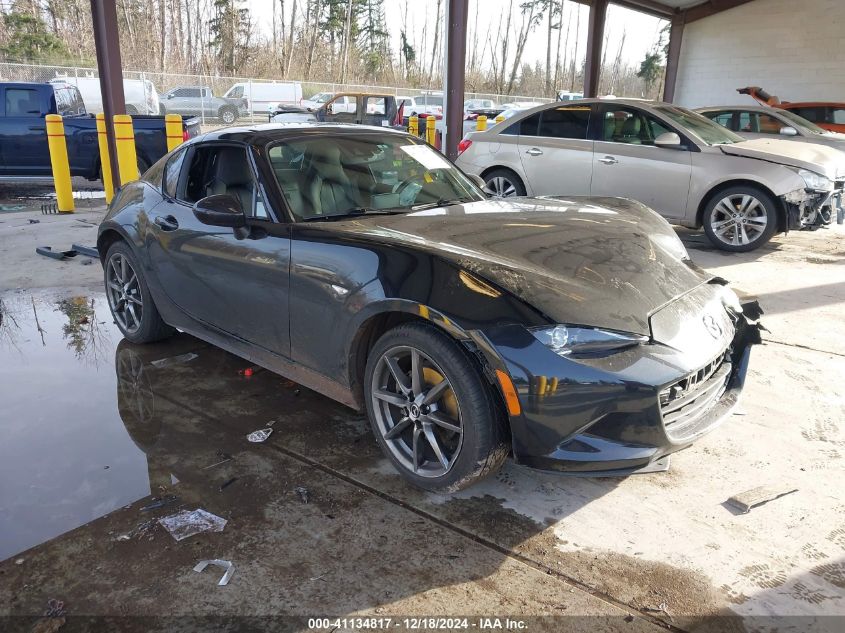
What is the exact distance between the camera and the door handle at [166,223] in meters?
3.82

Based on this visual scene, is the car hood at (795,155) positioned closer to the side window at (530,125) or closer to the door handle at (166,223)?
the side window at (530,125)

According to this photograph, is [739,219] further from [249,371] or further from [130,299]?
[130,299]

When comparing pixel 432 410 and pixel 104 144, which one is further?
pixel 104 144

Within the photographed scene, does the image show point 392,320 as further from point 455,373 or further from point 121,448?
point 121,448

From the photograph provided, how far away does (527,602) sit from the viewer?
214 centimetres

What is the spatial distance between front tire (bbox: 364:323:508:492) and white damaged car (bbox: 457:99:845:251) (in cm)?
520

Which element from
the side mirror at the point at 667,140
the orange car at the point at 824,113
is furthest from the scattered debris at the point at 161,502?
the orange car at the point at 824,113

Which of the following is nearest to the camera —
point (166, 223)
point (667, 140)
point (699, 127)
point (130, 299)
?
point (166, 223)

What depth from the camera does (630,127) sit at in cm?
772

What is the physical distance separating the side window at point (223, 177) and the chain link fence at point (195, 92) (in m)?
21.8

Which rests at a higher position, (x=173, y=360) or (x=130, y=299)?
(x=130, y=299)

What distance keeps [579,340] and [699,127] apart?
650 cm

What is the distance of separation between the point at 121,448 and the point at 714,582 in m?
2.68

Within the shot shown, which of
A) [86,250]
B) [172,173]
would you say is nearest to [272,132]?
[172,173]
